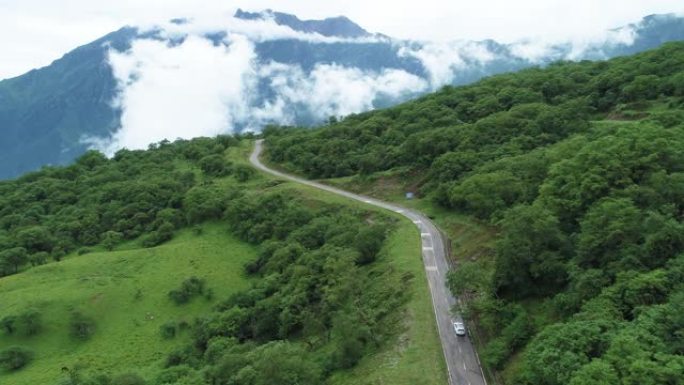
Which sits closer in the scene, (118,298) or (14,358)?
(14,358)

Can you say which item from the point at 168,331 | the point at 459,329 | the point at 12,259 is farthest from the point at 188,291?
the point at 459,329

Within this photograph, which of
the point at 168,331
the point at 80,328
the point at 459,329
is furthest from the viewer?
the point at 80,328

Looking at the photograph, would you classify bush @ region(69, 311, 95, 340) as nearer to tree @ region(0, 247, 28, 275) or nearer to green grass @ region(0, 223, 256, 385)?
green grass @ region(0, 223, 256, 385)

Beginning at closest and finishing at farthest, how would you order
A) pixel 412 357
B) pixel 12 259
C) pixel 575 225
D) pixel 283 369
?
pixel 283 369
pixel 412 357
pixel 575 225
pixel 12 259

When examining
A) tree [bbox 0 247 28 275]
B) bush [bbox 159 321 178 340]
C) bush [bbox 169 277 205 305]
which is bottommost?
bush [bbox 159 321 178 340]

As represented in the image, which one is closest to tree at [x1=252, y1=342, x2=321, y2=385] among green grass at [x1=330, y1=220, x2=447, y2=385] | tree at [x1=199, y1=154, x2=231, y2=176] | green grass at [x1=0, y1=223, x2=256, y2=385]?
Answer: green grass at [x1=330, y1=220, x2=447, y2=385]

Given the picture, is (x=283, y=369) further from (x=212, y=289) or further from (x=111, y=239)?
(x=111, y=239)

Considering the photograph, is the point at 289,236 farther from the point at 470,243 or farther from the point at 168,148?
the point at 168,148

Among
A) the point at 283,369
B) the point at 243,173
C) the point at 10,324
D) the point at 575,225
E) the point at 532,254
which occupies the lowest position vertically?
the point at 10,324
